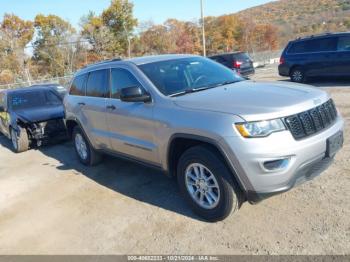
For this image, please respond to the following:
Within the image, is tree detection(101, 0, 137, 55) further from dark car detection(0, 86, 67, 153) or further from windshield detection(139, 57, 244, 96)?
windshield detection(139, 57, 244, 96)

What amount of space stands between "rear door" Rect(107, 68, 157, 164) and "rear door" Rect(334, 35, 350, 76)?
911cm

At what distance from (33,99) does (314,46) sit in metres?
9.31

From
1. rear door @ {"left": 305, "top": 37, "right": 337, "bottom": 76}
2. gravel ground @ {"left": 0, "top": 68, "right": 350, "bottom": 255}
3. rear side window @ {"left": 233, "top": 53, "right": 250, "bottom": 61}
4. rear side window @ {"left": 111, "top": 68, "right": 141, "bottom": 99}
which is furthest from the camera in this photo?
rear side window @ {"left": 233, "top": 53, "right": 250, "bottom": 61}

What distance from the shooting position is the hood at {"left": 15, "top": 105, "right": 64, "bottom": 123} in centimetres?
820

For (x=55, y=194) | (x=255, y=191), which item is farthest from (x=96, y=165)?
(x=255, y=191)

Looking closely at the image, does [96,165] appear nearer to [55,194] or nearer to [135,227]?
[55,194]

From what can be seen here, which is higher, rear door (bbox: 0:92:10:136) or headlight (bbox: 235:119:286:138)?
headlight (bbox: 235:119:286:138)

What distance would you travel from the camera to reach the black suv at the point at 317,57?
11680mm

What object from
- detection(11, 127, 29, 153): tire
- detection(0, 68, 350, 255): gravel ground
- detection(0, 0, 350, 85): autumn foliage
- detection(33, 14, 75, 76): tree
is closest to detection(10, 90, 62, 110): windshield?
detection(11, 127, 29, 153): tire

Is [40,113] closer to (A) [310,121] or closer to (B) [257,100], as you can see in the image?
(B) [257,100]

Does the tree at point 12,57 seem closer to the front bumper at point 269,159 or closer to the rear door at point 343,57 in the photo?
the rear door at point 343,57

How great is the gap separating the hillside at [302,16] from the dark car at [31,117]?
48027 millimetres

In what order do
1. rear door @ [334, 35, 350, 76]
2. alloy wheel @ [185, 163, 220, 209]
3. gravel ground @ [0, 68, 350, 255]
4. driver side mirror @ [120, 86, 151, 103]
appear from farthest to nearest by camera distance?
rear door @ [334, 35, 350, 76] < driver side mirror @ [120, 86, 151, 103] < alloy wheel @ [185, 163, 220, 209] < gravel ground @ [0, 68, 350, 255]

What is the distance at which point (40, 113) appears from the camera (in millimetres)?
8430
